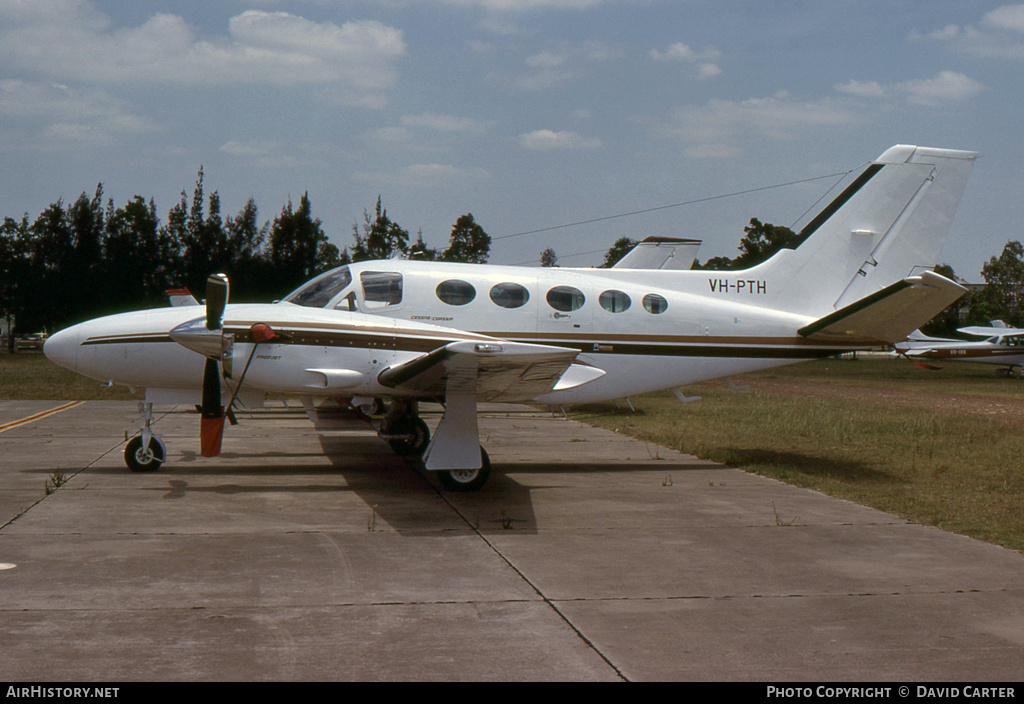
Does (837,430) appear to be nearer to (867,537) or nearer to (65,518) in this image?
(867,537)

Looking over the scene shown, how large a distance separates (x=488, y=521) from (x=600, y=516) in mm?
1283

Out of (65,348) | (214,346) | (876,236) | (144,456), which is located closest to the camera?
(214,346)

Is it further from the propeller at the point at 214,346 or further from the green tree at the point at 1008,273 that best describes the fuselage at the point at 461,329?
the green tree at the point at 1008,273

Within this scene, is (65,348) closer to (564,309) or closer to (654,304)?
(564,309)

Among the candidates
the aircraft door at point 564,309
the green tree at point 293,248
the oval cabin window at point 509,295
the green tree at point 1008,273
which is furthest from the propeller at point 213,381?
the green tree at point 1008,273

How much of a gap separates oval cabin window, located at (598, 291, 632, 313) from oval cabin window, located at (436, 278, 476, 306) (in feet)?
6.49

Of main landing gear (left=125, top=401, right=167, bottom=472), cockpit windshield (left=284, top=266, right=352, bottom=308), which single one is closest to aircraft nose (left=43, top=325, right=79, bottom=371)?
main landing gear (left=125, top=401, right=167, bottom=472)

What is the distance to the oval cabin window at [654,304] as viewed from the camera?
13484mm

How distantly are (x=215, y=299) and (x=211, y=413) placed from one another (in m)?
1.53

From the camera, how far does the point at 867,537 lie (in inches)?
346

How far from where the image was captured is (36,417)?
20469mm

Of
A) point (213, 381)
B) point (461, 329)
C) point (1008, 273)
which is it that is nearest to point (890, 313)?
point (461, 329)

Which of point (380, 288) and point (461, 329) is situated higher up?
point (380, 288)

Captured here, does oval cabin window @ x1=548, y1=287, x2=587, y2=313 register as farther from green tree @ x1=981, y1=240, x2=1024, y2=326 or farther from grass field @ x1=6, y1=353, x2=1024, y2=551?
green tree @ x1=981, y1=240, x2=1024, y2=326
